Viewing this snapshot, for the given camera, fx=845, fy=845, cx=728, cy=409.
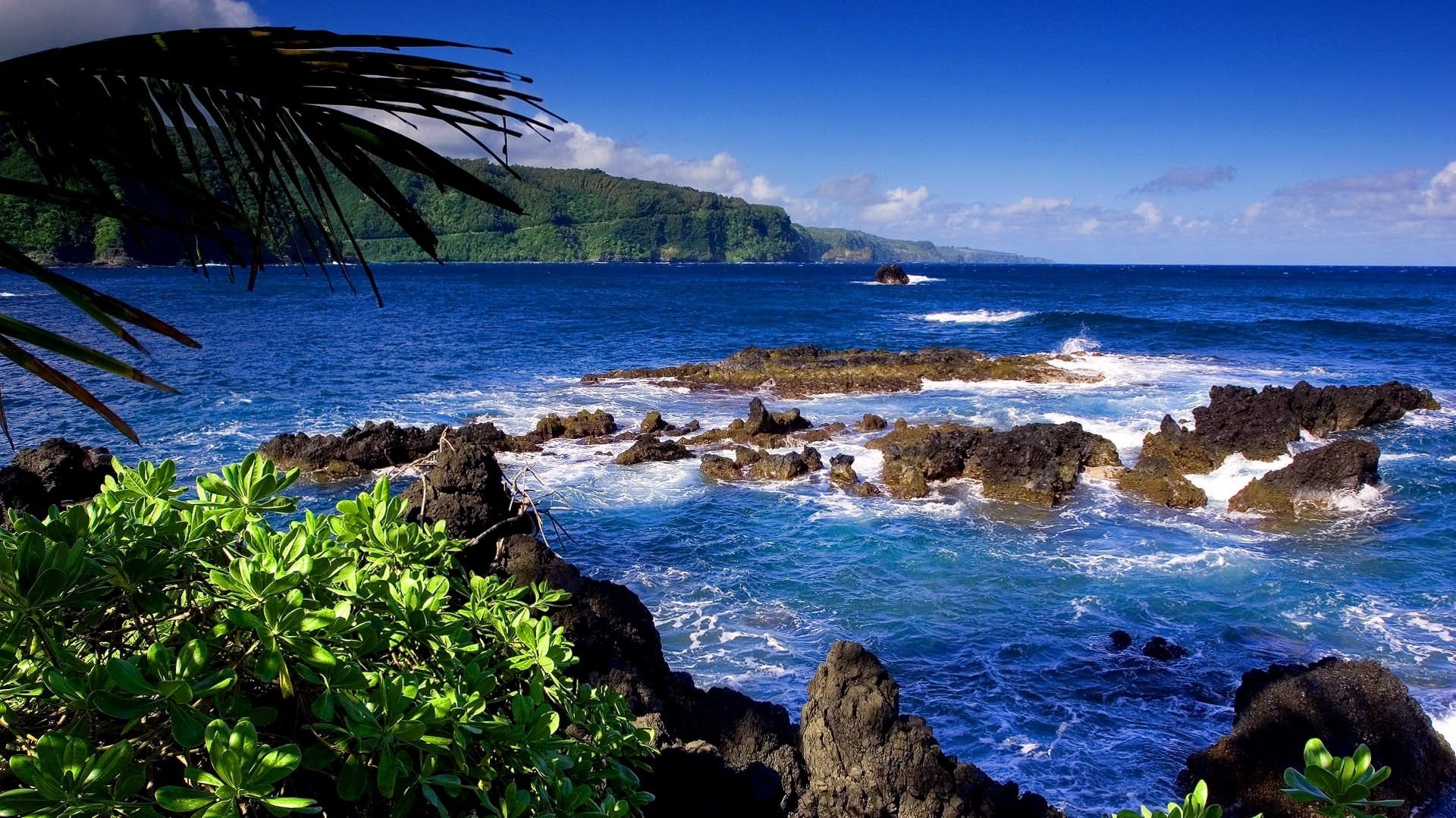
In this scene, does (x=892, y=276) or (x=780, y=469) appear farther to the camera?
(x=892, y=276)

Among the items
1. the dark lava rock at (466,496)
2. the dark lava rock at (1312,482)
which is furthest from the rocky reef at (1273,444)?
the dark lava rock at (466,496)

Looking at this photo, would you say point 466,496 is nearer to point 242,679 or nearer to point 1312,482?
point 242,679

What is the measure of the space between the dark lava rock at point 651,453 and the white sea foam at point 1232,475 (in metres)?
10.2

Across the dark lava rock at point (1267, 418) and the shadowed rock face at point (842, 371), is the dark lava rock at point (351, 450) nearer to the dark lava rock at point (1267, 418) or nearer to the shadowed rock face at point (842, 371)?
the shadowed rock face at point (842, 371)

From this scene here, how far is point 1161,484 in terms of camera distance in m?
15.5

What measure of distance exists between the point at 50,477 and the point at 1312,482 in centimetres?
1933

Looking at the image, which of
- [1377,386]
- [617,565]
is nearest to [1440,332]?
[1377,386]

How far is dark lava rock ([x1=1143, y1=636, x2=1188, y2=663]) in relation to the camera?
9578 millimetres

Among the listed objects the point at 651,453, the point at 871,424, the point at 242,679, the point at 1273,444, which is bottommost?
the point at 651,453

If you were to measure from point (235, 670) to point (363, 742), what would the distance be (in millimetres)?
334

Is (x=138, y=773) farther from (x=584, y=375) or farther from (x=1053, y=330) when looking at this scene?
(x=1053, y=330)

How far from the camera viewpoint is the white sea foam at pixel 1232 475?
621 inches

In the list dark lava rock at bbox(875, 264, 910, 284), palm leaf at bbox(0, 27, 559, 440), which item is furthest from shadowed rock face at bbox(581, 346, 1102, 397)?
dark lava rock at bbox(875, 264, 910, 284)

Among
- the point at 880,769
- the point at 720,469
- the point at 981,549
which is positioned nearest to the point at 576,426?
the point at 720,469
